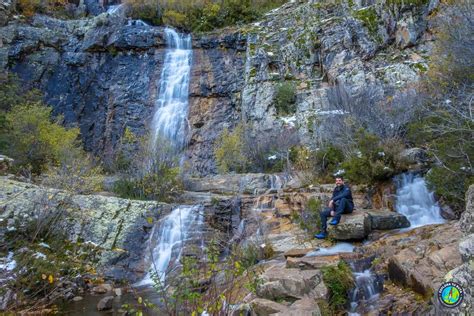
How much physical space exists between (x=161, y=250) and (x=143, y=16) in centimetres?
2218

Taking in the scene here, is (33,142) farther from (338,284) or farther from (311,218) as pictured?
(338,284)

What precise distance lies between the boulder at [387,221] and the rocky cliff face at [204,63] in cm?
1202

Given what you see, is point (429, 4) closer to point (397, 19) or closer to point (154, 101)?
point (397, 19)

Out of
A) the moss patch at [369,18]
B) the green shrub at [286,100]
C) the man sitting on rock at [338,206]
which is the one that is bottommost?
the man sitting on rock at [338,206]

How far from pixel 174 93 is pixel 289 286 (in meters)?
21.7

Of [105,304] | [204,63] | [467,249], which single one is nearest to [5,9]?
[204,63]

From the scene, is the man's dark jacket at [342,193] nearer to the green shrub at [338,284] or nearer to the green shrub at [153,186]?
the green shrub at [338,284]

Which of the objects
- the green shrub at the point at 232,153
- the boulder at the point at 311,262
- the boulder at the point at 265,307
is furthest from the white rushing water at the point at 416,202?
the green shrub at the point at 232,153

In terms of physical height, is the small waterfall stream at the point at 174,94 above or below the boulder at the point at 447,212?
above

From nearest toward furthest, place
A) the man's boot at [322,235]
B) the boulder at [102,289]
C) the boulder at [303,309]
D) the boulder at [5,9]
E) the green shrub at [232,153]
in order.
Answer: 1. the boulder at [303,309]
2. the man's boot at [322,235]
3. the boulder at [102,289]
4. the green shrub at [232,153]
5. the boulder at [5,9]

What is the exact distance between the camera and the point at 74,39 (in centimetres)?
2811

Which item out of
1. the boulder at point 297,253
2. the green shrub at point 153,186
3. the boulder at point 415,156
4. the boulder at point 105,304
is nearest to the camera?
the boulder at point 105,304

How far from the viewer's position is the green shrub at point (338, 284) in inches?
270

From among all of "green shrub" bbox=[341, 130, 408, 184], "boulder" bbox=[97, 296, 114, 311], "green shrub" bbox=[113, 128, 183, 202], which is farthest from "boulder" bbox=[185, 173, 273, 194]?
"boulder" bbox=[97, 296, 114, 311]
